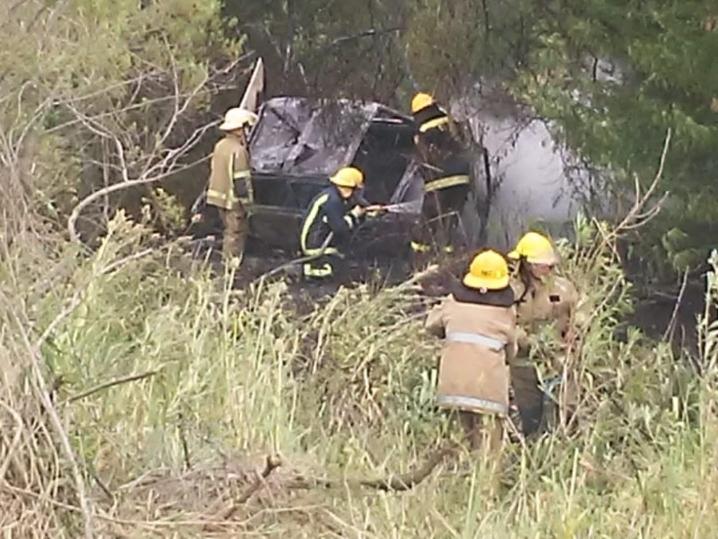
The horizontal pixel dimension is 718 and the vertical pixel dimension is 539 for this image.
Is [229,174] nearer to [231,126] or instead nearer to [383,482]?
[231,126]

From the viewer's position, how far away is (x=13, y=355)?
4.86m

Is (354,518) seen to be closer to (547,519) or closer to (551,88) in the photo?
(547,519)

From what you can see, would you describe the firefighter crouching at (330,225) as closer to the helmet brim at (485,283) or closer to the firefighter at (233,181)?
the firefighter at (233,181)

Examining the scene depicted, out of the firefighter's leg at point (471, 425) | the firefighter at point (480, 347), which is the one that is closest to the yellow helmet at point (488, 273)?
the firefighter at point (480, 347)

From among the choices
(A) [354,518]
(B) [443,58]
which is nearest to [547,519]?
(A) [354,518]

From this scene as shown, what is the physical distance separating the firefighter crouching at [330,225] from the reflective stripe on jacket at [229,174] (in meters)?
0.92

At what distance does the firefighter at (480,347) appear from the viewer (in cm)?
648

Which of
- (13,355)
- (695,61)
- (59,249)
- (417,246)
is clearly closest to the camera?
(13,355)

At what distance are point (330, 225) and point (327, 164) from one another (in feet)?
4.58

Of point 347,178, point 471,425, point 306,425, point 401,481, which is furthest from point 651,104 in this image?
point 401,481

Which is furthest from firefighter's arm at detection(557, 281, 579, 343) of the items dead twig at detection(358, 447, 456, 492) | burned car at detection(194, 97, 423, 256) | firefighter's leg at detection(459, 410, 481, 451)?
Result: burned car at detection(194, 97, 423, 256)

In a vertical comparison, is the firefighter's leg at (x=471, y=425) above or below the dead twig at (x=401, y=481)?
below

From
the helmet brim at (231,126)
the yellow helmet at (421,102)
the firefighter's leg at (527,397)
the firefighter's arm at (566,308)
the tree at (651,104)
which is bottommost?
the firefighter's leg at (527,397)

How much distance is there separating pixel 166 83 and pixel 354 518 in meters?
6.58
